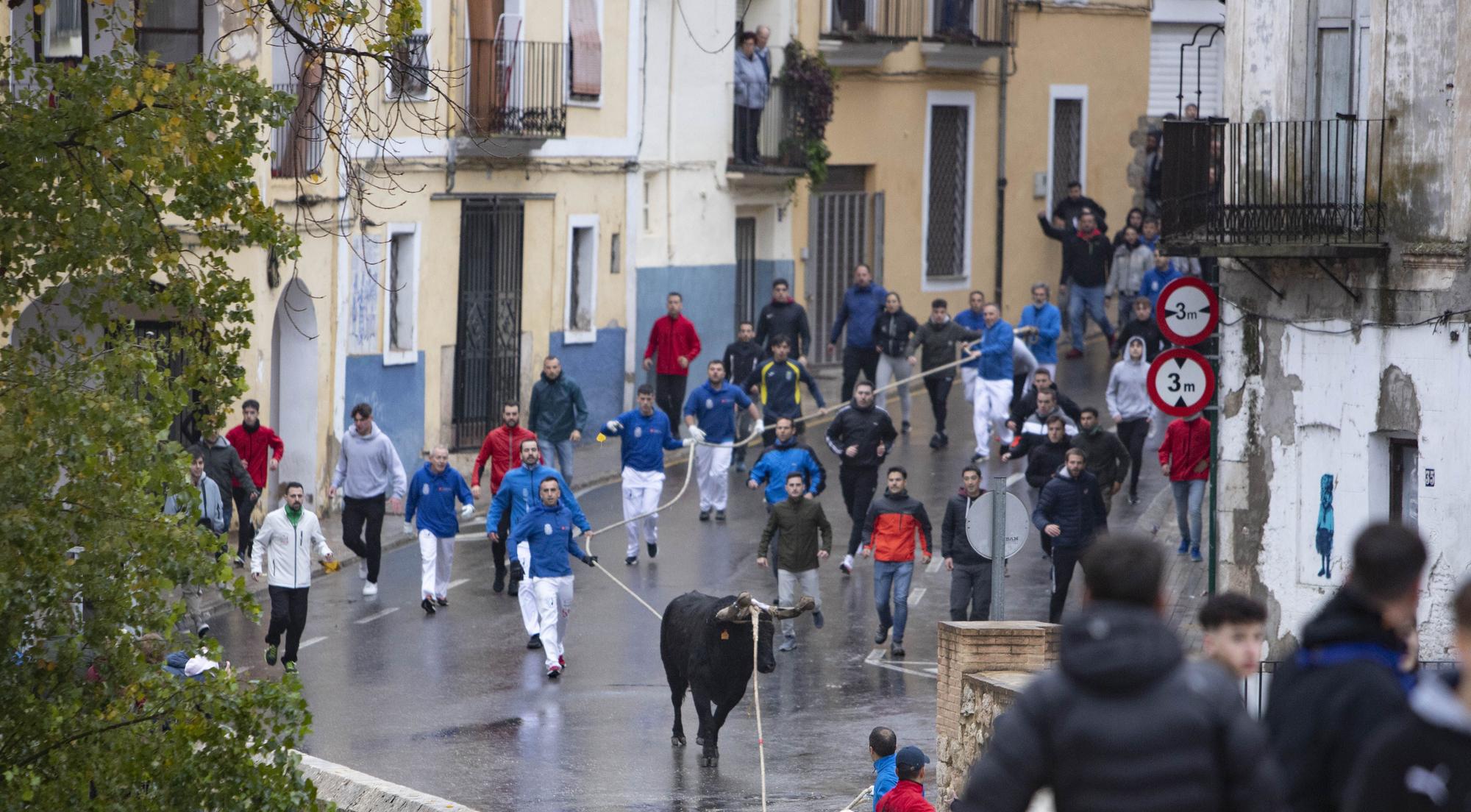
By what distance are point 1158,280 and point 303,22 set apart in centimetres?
1964

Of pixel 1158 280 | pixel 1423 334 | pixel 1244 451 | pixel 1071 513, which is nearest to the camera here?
pixel 1423 334

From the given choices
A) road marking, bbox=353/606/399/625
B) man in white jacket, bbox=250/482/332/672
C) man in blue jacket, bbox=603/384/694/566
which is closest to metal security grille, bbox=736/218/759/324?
man in blue jacket, bbox=603/384/694/566

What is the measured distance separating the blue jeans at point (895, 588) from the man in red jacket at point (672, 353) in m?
9.50

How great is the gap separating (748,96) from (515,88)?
571 cm

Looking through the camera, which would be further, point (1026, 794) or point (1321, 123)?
point (1321, 123)

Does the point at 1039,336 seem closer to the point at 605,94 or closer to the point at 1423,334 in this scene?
the point at 605,94

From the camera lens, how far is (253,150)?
10.8 m

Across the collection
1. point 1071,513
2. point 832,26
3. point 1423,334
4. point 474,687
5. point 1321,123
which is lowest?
point 474,687

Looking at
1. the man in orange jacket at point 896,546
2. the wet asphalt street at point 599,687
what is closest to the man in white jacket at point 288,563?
the wet asphalt street at point 599,687

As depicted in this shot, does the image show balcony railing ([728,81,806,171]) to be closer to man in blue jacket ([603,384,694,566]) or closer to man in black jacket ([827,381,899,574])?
man in blue jacket ([603,384,694,566])

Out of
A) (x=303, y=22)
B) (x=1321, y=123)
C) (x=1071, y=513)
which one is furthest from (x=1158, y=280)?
(x=303, y=22)

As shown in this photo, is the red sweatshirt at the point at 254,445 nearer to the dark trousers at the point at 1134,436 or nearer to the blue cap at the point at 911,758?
the dark trousers at the point at 1134,436

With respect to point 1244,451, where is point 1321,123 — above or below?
above

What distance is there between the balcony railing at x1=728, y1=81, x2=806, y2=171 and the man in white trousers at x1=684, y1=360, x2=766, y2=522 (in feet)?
27.6
